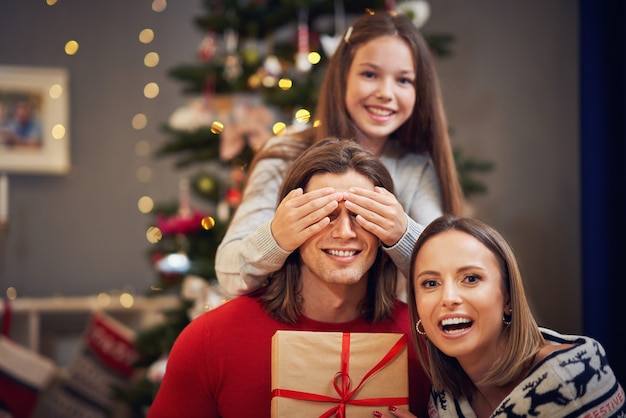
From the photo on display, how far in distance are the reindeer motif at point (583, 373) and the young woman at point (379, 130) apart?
62cm

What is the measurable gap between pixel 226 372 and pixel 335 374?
279 mm

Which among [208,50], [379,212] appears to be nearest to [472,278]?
[379,212]

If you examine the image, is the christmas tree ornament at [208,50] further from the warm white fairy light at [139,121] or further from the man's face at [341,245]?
the man's face at [341,245]

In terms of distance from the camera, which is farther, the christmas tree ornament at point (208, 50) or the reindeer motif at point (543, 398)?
the christmas tree ornament at point (208, 50)

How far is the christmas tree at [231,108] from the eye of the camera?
3062 millimetres

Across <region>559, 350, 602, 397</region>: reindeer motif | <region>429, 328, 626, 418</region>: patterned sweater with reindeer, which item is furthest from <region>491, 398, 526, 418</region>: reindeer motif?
<region>559, 350, 602, 397</region>: reindeer motif

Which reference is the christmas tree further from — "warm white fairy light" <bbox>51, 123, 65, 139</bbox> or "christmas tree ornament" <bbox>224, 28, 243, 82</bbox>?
"warm white fairy light" <bbox>51, 123, 65, 139</bbox>

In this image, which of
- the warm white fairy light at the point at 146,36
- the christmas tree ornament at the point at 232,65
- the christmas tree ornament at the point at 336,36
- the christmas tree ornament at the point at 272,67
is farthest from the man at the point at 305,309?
the warm white fairy light at the point at 146,36

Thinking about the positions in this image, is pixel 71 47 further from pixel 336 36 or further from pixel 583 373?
pixel 583 373

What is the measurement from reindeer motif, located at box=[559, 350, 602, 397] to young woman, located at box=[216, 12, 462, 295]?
24.2 inches

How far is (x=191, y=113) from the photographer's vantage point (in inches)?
129

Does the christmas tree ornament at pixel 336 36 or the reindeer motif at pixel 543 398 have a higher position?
the christmas tree ornament at pixel 336 36

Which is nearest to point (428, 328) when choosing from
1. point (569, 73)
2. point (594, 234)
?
point (594, 234)

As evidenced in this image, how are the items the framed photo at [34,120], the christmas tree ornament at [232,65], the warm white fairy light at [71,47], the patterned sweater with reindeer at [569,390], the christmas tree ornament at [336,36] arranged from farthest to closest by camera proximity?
the warm white fairy light at [71,47] → the framed photo at [34,120] → the christmas tree ornament at [232,65] → the christmas tree ornament at [336,36] → the patterned sweater with reindeer at [569,390]
